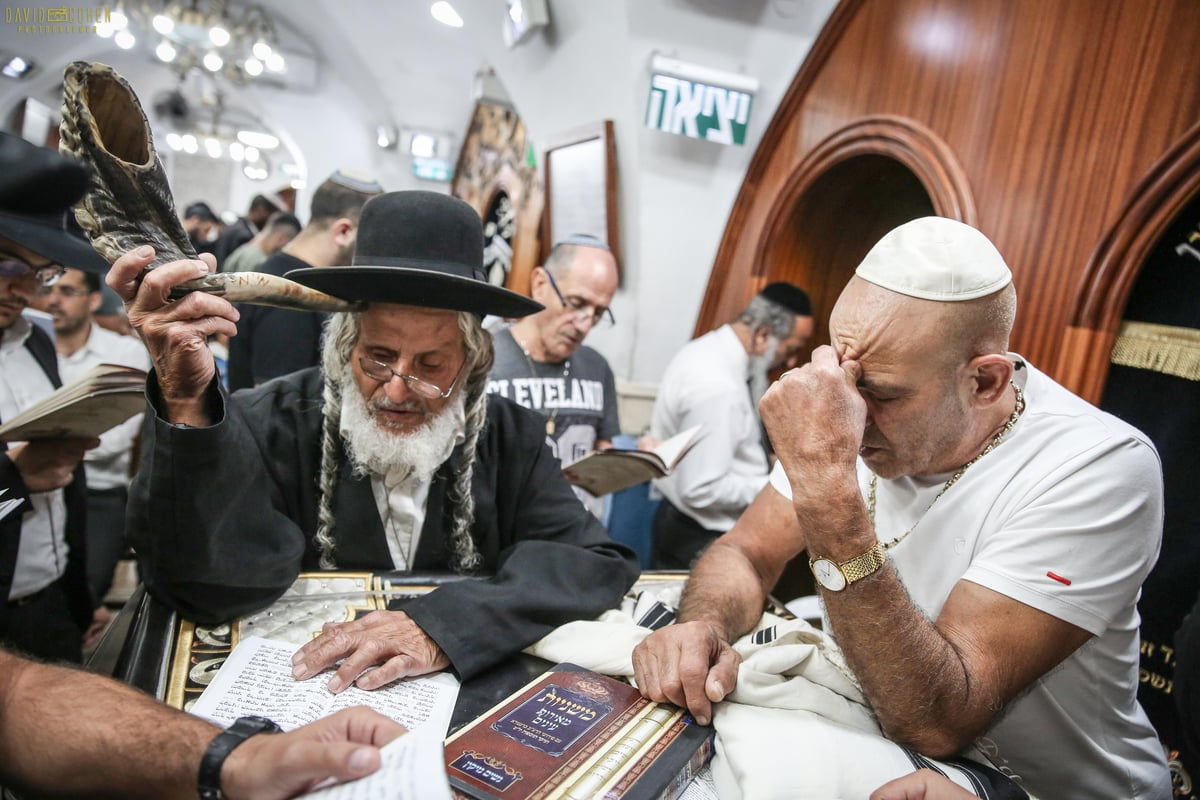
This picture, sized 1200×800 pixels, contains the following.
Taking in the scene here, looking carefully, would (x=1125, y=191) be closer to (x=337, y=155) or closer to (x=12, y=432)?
(x=12, y=432)

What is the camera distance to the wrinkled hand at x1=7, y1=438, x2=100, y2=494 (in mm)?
2031

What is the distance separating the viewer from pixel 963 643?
1372mm

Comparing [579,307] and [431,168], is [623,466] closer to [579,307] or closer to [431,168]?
[579,307]

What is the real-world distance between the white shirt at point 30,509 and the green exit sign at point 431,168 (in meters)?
9.93

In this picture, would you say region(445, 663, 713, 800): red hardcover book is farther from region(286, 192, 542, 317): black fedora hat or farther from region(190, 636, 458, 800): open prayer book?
region(286, 192, 542, 317): black fedora hat

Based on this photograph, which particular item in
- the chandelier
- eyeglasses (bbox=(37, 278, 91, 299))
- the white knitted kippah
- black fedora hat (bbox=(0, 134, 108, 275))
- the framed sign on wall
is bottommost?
eyeglasses (bbox=(37, 278, 91, 299))

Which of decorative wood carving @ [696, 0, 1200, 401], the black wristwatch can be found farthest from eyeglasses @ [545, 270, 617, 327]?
the black wristwatch

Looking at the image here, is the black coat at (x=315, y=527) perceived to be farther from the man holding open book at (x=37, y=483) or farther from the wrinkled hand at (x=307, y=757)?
the man holding open book at (x=37, y=483)

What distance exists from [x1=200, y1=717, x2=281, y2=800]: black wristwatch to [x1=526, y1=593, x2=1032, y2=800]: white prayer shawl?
66 cm

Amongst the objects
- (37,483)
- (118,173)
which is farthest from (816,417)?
(37,483)

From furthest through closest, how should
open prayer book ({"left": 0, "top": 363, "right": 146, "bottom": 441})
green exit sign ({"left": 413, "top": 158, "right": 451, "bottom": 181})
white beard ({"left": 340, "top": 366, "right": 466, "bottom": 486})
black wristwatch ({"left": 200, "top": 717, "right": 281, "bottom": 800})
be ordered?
1. green exit sign ({"left": 413, "top": 158, "right": 451, "bottom": 181})
2. white beard ({"left": 340, "top": 366, "right": 466, "bottom": 486})
3. open prayer book ({"left": 0, "top": 363, "right": 146, "bottom": 441})
4. black wristwatch ({"left": 200, "top": 717, "right": 281, "bottom": 800})

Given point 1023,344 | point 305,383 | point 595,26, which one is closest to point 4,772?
point 305,383

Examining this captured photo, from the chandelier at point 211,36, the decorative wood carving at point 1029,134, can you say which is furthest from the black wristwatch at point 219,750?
the chandelier at point 211,36

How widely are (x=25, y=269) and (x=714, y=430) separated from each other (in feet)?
9.17
